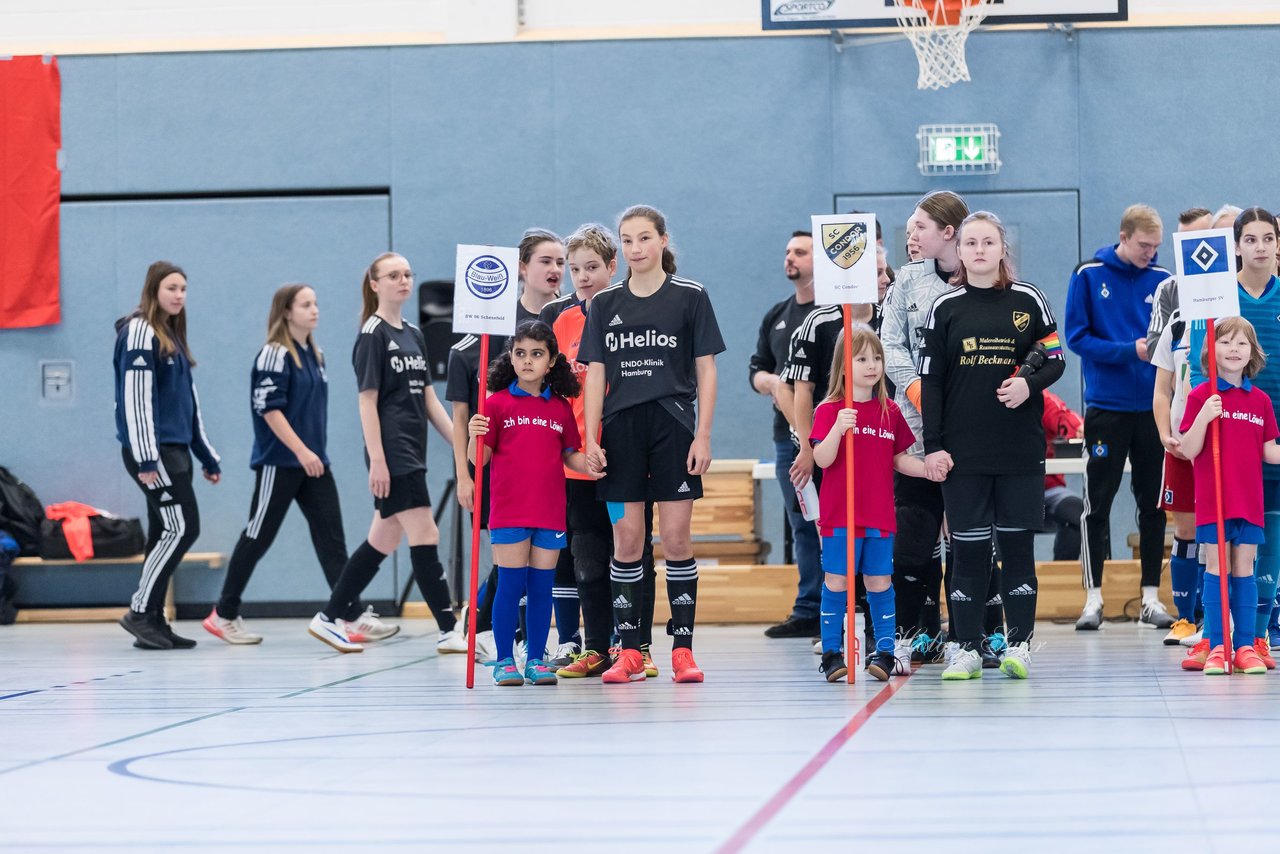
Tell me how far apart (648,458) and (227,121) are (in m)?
5.60

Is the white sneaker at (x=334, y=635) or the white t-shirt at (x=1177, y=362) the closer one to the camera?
the white t-shirt at (x=1177, y=362)

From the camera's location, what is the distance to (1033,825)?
2523 mm

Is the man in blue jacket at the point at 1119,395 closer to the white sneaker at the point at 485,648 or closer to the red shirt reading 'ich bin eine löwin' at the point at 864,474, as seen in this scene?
the red shirt reading 'ich bin eine löwin' at the point at 864,474

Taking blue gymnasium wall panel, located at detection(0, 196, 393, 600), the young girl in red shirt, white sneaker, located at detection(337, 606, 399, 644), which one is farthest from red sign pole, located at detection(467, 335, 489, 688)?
blue gymnasium wall panel, located at detection(0, 196, 393, 600)

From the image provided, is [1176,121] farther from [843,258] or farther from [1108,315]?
[843,258]

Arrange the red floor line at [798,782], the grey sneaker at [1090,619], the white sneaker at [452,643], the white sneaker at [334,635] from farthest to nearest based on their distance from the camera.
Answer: the grey sneaker at [1090,619] → the white sneaker at [334,635] → the white sneaker at [452,643] → the red floor line at [798,782]

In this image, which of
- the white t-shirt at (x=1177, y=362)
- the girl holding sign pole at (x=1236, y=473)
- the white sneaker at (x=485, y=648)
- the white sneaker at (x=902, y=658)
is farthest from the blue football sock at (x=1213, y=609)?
the white sneaker at (x=485, y=648)

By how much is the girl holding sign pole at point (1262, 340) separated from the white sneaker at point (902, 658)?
0.92 metres

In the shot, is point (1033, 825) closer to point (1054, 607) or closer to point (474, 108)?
point (1054, 607)

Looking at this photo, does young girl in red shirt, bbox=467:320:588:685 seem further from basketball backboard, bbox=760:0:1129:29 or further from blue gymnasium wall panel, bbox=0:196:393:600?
blue gymnasium wall panel, bbox=0:196:393:600

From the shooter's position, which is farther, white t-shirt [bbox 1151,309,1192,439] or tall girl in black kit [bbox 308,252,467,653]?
tall girl in black kit [bbox 308,252,467,653]

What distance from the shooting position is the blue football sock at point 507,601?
4848 mm

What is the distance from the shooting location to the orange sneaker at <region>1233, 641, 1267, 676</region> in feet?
15.7

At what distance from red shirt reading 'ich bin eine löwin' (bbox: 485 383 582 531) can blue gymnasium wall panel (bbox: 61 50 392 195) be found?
483 centimetres
